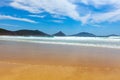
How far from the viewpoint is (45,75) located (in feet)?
9.51

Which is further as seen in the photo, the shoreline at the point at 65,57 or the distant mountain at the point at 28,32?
the distant mountain at the point at 28,32

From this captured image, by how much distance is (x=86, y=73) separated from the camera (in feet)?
10.1

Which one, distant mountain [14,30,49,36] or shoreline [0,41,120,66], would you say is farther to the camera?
distant mountain [14,30,49,36]

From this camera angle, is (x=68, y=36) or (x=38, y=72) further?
(x=68, y=36)

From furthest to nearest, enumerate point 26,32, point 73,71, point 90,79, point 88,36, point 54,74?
point 26,32 < point 88,36 < point 73,71 < point 54,74 < point 90,79

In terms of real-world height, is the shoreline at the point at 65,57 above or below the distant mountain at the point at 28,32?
below

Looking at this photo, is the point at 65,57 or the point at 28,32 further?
the point at 28,32

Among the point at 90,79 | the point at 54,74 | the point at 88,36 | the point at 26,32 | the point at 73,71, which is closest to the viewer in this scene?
the point at 90,79

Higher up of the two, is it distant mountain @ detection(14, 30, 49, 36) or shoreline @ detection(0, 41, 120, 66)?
distant mountain @ detection(14, 30, 49, 36)

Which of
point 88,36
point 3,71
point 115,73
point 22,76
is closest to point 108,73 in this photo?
point 115,73

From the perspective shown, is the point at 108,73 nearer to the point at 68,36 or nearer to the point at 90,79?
the point at 90,79

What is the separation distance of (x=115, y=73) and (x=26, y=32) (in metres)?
18.4

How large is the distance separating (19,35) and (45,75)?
19.6 metres

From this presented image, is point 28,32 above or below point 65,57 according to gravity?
above
